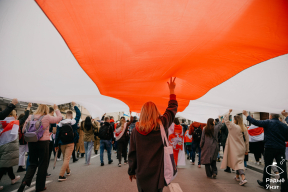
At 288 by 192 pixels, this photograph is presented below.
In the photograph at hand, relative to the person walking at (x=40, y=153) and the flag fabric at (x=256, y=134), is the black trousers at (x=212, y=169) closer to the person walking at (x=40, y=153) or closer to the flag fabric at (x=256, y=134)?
the flag fabric at (x=256, y=134)

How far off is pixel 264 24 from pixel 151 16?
50.6 inches

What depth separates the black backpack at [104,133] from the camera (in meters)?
7.84

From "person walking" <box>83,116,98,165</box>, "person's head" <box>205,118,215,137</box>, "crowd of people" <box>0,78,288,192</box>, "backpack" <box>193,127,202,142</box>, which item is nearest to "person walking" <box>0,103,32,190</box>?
"crowd of people" <box>0,78,288,192</box>

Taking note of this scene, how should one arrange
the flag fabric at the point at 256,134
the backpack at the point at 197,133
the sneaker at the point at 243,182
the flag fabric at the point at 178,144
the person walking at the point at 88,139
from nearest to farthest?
1. the sneaker at the point at 243,182
2. the flag fabric at the point at 178,144
3. the flag fabric at the point at 256,134
4. the person walking at the point at 88,139
5. the backpack at the point at 197,133

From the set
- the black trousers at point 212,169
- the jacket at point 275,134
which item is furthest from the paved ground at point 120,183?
the jacket at point 275,134

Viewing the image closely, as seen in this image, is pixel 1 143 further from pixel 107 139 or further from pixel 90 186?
pixel 107 139

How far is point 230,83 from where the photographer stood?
3.19 metres

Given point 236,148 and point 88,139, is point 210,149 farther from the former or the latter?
point 88,139

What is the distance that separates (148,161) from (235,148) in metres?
4.32

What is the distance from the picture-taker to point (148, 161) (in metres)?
2.31

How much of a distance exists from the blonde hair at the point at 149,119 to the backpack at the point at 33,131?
3.07 m

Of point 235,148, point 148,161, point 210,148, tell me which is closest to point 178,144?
point 210,148

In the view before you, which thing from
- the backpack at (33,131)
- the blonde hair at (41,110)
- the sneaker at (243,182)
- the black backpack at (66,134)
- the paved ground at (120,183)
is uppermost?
A: the blonde hair at (41,110)

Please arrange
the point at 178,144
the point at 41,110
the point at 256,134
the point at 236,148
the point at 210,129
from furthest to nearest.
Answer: the point at 256,134 < the point at 178,144 < the point at 210,129 < the point at 236,148 < the point at 41,110
